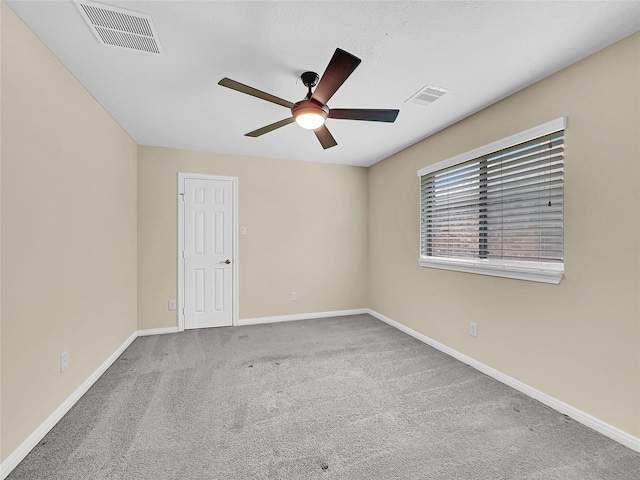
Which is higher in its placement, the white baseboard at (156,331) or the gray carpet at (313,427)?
the white baseboard at (156,331)

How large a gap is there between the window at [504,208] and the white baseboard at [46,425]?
3.51 metres

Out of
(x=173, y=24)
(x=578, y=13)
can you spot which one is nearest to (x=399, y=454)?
(x=578, y=13)

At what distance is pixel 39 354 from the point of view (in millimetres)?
1822

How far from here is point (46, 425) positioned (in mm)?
1860

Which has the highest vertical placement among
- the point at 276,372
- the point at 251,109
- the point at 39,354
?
the point at 251,109

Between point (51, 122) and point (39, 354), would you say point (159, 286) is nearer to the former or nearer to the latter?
point (39, 354)

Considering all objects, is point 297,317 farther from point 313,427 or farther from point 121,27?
point 121,27

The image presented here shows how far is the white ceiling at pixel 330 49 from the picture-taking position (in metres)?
1.58

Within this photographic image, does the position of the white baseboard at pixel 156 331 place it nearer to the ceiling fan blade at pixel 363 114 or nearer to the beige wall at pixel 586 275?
the ceiling fan blade at pixel 363 114

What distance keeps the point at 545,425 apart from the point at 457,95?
256cm

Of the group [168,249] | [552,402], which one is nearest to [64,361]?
[168,249]

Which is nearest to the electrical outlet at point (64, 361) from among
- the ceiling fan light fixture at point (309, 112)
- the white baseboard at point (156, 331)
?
the white baseboard at point (156, 331)

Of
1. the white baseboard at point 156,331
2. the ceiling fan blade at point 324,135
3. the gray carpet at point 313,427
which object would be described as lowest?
the gray carpet at point 313,427

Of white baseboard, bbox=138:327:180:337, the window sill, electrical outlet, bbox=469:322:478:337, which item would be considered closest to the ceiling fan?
the window sill
